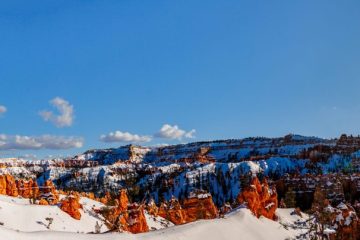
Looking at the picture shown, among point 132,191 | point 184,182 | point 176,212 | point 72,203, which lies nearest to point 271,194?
point 176,212

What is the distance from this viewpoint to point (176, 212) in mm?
82000

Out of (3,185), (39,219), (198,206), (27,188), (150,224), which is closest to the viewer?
(39,219)

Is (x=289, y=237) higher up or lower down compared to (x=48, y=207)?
lower down

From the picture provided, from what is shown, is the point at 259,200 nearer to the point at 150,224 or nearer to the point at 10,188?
the point at 150,224

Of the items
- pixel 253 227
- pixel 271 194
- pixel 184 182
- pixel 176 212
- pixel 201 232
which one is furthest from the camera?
pixel 184 182

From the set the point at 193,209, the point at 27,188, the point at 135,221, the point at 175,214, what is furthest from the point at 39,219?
the point at 27,188

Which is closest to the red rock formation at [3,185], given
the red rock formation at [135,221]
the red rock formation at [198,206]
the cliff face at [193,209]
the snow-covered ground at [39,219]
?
the snow-covered ground at [39,219]

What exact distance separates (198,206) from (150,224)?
32.7 ft

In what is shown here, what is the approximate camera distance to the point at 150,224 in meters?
75.9

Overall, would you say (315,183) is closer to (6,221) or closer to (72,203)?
(72,203)

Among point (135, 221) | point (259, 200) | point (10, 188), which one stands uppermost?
point (10, 188)

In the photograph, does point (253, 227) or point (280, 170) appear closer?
point (253, 227)

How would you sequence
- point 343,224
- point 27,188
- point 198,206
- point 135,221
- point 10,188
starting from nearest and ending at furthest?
1. point 135,221
2. point 343,224
3. point 198,206
4. point 10,188
5. point 27,188

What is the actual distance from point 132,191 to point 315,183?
8925 centimetres
